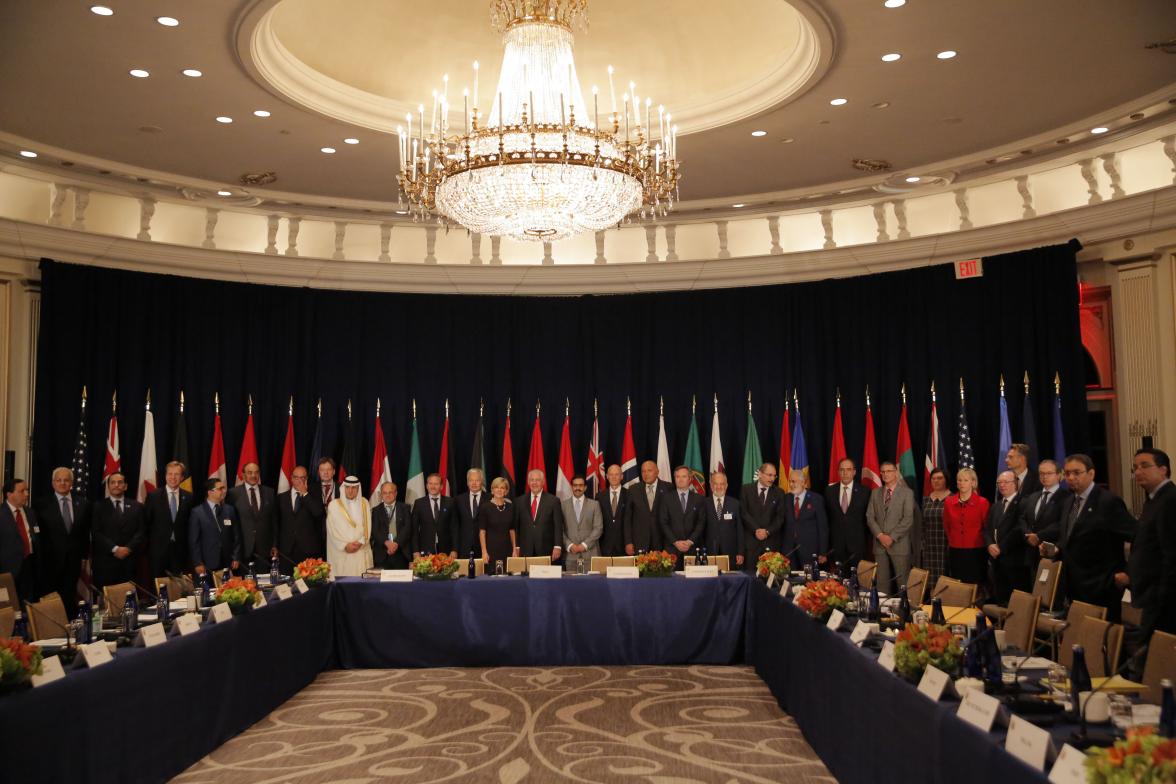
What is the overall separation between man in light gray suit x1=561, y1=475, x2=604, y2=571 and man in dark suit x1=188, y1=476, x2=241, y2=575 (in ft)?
9.16

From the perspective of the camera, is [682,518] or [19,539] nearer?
[19,539]

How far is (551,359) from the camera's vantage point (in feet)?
36.4

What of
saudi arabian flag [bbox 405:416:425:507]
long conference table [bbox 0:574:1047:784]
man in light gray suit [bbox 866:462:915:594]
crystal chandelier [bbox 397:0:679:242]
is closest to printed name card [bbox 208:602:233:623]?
long conference table [bbox 0:574:1047:784]

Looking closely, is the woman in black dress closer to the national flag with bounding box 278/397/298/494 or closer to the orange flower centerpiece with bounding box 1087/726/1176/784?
the national flag with bounding box 278/397/298/494

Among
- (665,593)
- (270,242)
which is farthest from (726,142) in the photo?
(270,242)

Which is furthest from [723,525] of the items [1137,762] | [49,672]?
[1137,762]

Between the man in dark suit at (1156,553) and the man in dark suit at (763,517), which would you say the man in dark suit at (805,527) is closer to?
the man in dark suit at (763,517)

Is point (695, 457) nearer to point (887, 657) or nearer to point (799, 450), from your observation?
point (799, 450)

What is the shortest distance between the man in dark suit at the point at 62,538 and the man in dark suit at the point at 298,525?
62.7 inches

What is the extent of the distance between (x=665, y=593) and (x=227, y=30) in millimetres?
4692

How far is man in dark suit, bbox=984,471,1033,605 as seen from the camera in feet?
24.6

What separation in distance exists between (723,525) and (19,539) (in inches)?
219

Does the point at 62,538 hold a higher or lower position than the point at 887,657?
higher

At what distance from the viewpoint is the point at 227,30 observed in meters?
6.21
